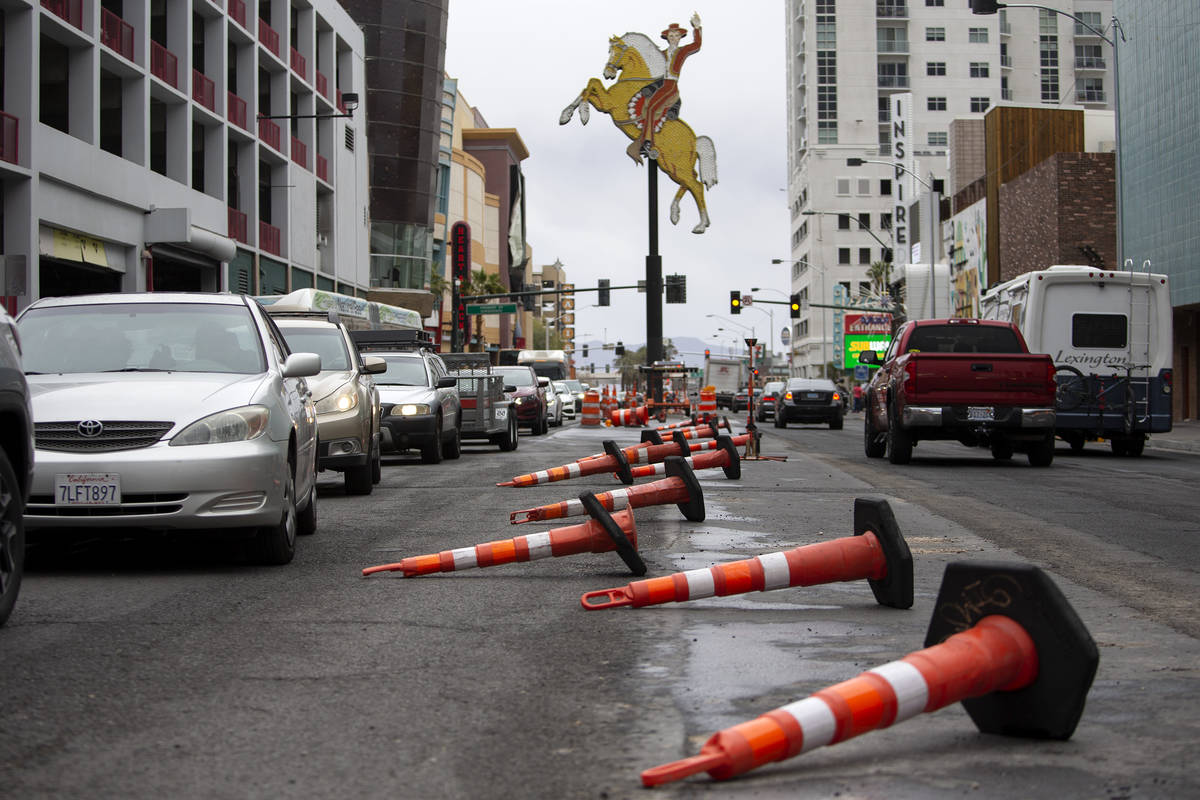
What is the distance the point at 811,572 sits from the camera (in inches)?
243

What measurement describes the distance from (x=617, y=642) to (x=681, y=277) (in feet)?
163

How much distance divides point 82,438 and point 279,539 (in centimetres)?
124

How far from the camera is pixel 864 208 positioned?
120625 millimetres

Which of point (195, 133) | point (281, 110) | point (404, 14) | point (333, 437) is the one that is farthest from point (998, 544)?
point (404, 14)

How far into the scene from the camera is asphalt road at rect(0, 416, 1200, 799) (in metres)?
3.62

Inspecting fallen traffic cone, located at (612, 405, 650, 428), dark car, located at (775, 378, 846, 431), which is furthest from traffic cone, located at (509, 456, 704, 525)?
dark car, located at (775, 378, 846, 431)

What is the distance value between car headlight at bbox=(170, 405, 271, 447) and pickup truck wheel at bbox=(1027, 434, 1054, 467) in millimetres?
13700

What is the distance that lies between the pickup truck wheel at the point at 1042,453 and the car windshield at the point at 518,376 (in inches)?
605

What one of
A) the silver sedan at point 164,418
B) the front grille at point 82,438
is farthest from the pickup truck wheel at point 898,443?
the front grille at point 82,438

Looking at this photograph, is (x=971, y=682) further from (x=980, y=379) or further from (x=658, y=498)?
(x=980, y=379)

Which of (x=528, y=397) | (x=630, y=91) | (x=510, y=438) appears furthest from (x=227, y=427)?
(x=630, y=91)

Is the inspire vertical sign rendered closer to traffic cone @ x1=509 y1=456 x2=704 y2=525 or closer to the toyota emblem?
traffic cone @ x1=509 y1=456 x2=704 y2=525

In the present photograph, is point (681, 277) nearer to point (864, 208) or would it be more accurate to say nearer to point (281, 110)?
point (281, 110)

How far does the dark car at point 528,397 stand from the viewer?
1248 inches
